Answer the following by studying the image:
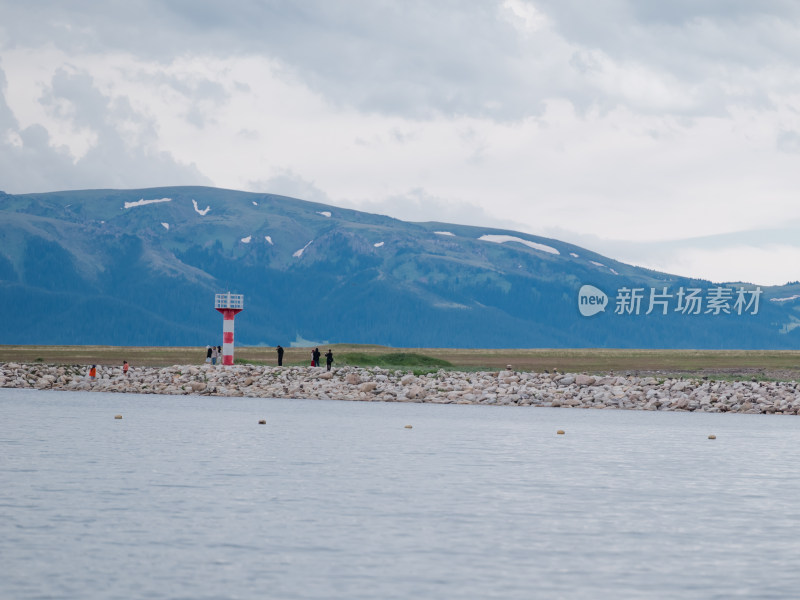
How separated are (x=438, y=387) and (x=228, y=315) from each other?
27.1 metres

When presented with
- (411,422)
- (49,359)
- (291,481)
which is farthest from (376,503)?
(49,359)

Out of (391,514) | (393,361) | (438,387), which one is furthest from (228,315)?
(391,514)

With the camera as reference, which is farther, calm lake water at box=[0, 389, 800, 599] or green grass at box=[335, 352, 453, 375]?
green grass at box=[335, 352, 453, 375]

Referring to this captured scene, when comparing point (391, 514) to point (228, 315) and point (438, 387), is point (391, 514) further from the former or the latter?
point (228, 315)

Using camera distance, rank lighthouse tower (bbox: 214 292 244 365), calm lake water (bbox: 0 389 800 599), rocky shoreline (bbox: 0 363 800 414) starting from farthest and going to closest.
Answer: lighthouse tower (bbox: 214 292 244 365) < rocky shoreline (bbox: 0 363 800 414) < calm lake water (bbox: 0 389 800 599)

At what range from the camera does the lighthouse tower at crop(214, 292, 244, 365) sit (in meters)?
96.6

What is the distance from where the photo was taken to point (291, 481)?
30.2 m

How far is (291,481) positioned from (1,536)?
35.6 feet

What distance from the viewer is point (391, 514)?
957 inches

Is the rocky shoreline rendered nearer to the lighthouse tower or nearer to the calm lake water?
the lighthouse tower

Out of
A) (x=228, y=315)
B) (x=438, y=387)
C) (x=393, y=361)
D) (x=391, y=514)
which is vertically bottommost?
(x=391, y=514)

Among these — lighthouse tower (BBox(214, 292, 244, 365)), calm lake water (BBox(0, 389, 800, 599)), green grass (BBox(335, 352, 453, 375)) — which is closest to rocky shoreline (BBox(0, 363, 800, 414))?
lighthouse tower (BBox(214, 292, 244, 365))

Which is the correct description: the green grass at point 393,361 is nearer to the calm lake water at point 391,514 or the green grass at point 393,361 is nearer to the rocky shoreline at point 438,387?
the rocky shoreline at point 438,387

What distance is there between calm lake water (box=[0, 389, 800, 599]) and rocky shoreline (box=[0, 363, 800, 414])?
76.1 ft
